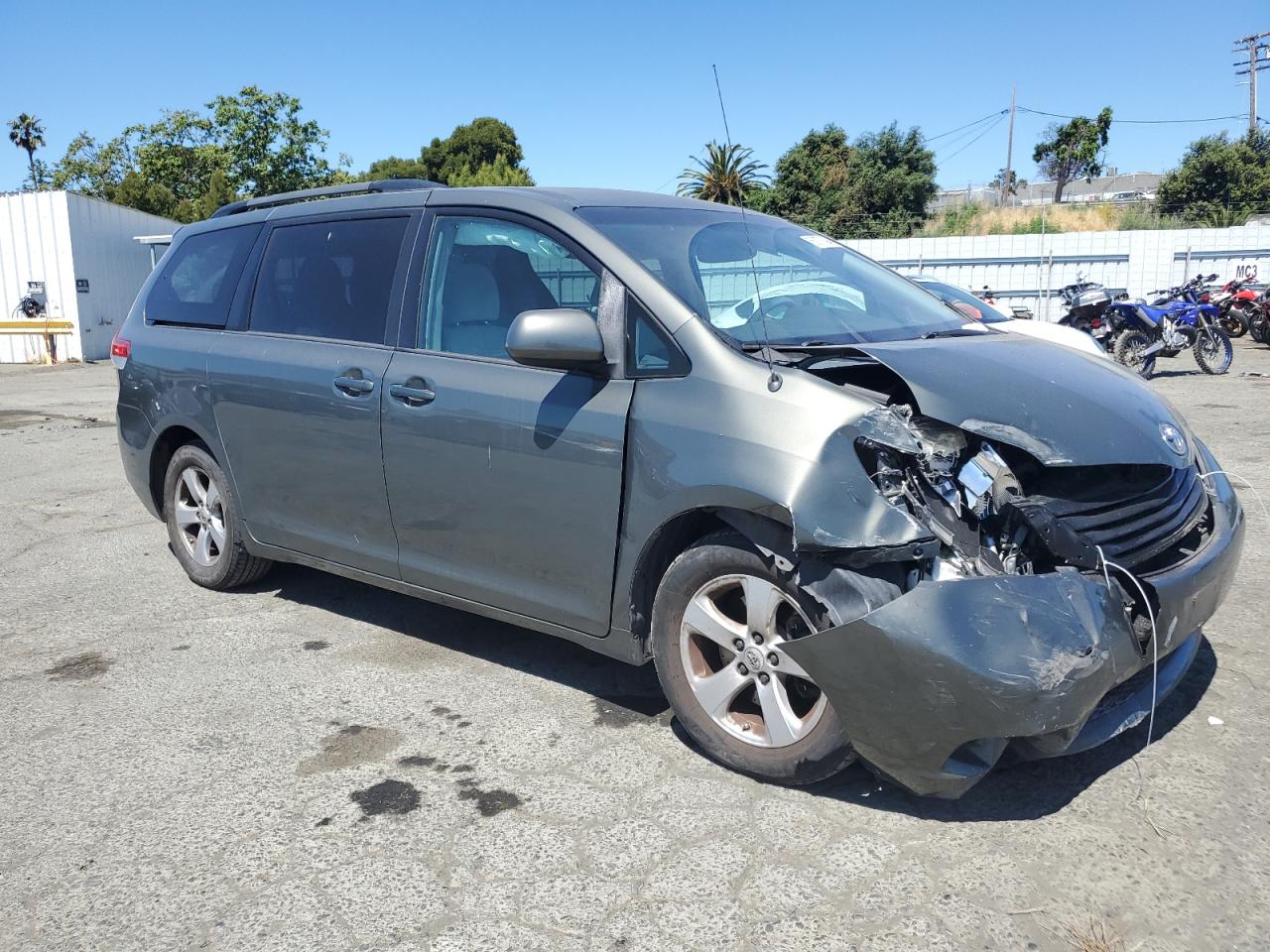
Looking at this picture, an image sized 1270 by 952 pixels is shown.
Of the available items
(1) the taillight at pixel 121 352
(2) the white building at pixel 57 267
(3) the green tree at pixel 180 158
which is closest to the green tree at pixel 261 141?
(3) the green tree at pixel 180 158

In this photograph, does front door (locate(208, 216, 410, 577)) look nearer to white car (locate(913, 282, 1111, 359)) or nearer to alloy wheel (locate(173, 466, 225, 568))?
alloy wheel (locate(173, 466, 225, 568))

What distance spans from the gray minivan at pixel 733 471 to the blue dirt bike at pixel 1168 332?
36.8 feet

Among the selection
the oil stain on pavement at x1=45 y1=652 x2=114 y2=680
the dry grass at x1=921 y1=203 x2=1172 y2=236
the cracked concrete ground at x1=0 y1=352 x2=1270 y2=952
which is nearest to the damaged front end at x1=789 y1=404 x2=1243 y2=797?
the cracked concrete ground at x1=0 y1=352 x2=1270 y2=952

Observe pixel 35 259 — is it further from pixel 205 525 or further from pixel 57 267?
pixel 205 525

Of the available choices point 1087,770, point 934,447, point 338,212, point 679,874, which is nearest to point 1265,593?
point 1087,770

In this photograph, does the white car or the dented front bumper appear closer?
the dented front bumper

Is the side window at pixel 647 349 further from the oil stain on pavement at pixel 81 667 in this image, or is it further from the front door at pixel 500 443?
the oil stain on pavement at pixel 81 667

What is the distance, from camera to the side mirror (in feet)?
10.7

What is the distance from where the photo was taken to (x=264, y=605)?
5066mm

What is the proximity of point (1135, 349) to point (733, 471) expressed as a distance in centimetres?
1302

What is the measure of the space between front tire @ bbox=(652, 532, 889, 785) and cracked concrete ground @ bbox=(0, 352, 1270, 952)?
149 mm

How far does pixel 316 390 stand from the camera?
4.19 meters

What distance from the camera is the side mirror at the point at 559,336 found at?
326 cm

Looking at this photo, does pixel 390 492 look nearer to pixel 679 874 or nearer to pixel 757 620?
pixel 757 620
